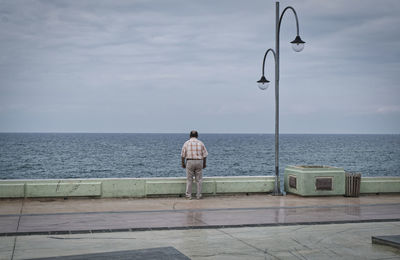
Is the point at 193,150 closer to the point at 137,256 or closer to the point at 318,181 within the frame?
the point at 318,181

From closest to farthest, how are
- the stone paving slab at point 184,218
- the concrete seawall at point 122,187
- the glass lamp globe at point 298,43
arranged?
the stone paving slab at point 184,218 < the concrete seawall at point 122,187 < the glass lamp globe at point 298,43

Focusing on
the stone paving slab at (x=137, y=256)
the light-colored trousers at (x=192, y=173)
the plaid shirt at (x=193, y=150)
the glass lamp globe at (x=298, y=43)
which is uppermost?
the glass lamp globe at (x=298, y=43)

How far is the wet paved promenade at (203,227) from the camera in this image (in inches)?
300

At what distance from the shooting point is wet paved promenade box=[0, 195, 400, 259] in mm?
7613

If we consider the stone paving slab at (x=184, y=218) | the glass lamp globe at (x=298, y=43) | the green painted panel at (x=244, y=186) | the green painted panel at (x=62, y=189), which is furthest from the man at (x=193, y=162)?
the glass lamp globe at (x=298, y=43)

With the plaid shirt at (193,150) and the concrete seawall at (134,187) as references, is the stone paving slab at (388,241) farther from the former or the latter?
the concrete seawall at (134,187)

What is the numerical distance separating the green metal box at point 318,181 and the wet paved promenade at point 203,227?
481 millimetres

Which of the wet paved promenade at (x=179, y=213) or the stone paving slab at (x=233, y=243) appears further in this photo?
the wet paved promenade at (x=179, y=213)

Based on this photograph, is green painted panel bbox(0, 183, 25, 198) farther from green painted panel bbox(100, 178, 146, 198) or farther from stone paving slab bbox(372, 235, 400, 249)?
stone paving slab bbox(372, 235, 400, 249)

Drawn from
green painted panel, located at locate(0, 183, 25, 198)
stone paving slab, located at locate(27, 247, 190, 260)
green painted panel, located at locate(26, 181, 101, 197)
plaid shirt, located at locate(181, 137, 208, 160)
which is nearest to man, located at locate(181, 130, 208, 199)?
plaid shirt, located at locate(181, 137, 208, 160)

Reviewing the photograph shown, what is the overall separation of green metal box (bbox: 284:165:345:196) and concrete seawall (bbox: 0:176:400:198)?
838mm

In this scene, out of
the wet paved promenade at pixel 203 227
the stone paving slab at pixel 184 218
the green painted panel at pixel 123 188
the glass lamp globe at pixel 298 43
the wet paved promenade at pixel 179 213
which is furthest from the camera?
the glass lamp globe at pixel 298 43

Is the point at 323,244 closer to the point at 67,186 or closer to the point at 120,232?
the point at 120,232

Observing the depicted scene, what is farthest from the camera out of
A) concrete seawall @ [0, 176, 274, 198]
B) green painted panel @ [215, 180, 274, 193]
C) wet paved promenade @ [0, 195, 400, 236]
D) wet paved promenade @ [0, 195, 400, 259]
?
green painted panel @ [215, 180, 274, 193]
